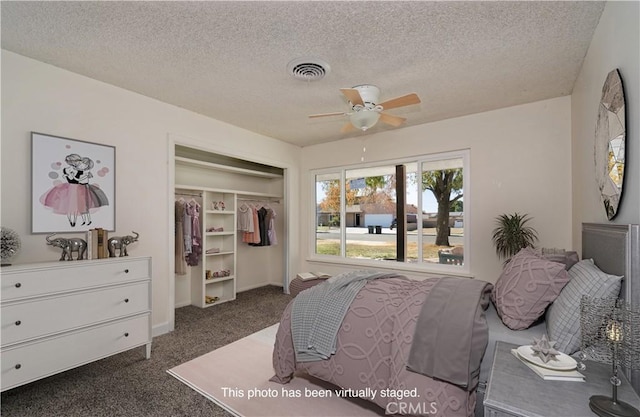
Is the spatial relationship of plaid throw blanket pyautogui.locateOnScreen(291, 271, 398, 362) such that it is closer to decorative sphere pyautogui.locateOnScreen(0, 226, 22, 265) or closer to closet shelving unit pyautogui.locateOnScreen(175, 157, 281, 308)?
decorative sphere pyautogui.locateOnScreen(0, 226, 22, 265)

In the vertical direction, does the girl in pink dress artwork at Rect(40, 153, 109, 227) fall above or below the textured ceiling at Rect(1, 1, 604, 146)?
below

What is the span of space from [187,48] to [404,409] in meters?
2.88

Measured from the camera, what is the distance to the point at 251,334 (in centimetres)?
333

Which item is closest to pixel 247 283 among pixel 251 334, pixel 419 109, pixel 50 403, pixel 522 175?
pixel 251 334

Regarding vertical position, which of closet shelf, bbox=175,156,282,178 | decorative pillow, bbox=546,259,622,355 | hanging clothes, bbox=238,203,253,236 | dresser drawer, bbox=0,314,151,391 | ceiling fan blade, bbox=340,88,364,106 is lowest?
dresser drawer, bbox=0,314,151,391

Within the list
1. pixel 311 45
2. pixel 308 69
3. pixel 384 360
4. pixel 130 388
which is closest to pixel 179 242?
pixel 130 388

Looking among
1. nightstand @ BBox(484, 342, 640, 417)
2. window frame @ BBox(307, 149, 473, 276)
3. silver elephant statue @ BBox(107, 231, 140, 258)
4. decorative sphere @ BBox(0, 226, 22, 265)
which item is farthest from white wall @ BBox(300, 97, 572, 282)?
decorative sphere @ BBox(0, 226, 22, 265)

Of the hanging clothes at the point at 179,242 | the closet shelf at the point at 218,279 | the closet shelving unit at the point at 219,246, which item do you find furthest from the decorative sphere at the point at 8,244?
the closet shelf at the point at 218,279

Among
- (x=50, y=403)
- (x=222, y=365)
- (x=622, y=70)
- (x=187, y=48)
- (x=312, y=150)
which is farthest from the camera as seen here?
(x=312, y=150)

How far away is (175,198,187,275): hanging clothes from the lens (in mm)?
4031

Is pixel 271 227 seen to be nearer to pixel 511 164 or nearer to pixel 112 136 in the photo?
pixel 112 136

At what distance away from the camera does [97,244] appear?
262 cm

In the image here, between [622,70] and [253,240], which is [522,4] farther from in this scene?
[253,240]

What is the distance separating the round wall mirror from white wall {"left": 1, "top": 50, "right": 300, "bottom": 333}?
3.81 metres
